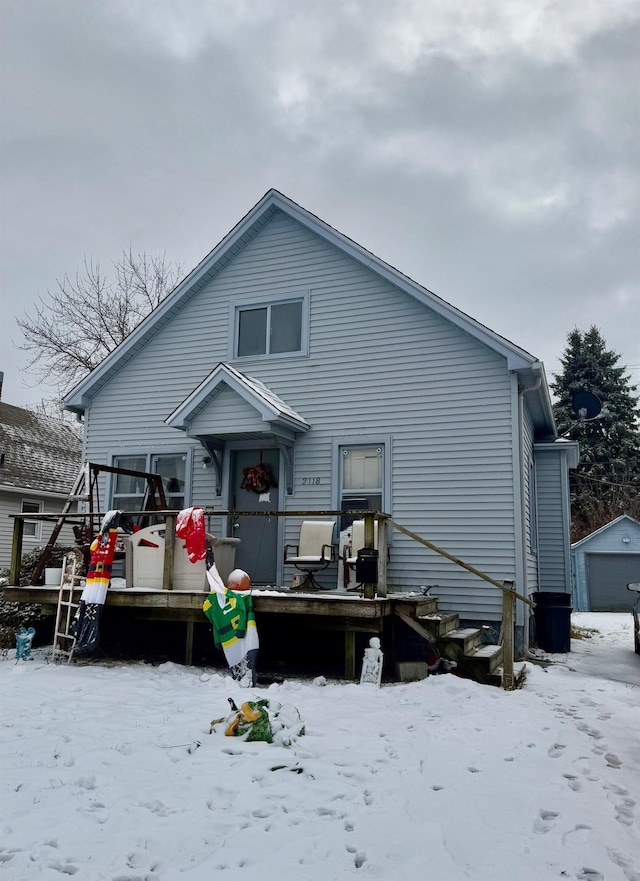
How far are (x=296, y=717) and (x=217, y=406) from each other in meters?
5.50

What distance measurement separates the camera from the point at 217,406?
9.93 meters

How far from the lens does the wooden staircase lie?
23.0 ft

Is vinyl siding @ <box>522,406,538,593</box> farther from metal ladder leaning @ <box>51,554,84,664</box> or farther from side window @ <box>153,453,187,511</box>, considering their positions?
metal ladder leaning @ <box>51,554,84,664</box>

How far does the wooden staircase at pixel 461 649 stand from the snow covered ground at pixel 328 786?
353 mm

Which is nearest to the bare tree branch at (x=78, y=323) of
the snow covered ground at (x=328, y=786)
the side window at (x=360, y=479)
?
the side window at (x=360, y=479)

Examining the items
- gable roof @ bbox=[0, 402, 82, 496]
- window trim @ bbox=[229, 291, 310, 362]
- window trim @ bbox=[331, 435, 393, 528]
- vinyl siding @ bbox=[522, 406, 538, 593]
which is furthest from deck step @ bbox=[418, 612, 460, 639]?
gable roof @ bbox=[0, 402, 82, 496]

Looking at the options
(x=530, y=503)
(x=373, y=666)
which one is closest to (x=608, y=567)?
(x=530, y=503)

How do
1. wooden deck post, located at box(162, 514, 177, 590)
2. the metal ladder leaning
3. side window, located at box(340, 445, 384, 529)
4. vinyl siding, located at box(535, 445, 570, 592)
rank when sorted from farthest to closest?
vinyl siding, located at box(535, 445, 570, 592) < side window, located at box(340, 445, 384, 529) < the metal ladder leaning < wooden deck post, located at box(162, 514, 177, 590)

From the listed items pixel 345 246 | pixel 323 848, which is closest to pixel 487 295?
pixel 345 246

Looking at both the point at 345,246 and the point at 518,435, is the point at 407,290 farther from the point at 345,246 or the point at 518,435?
the point at 518,435

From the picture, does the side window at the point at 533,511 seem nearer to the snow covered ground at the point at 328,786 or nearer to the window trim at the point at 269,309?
the window trim at the point at 269,309

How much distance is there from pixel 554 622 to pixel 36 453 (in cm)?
1688

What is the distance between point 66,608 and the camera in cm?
887

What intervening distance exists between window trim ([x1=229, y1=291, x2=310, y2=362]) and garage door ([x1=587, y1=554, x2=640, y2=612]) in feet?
51.9
